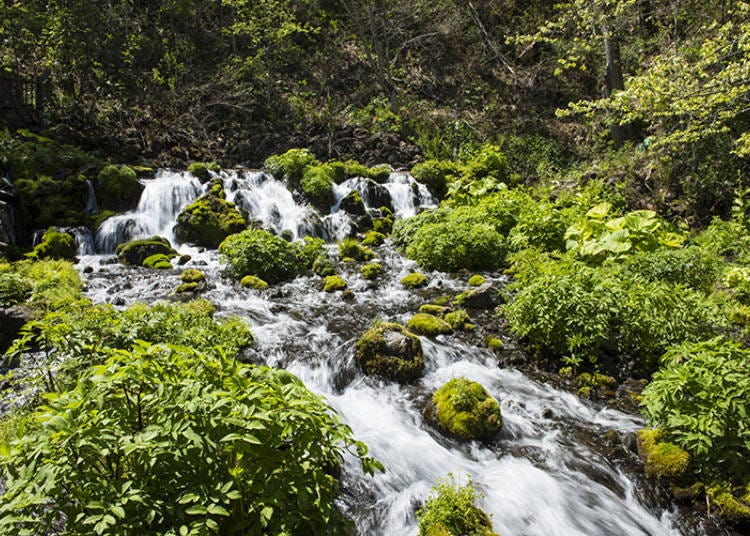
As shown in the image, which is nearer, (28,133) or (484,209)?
(484,209)

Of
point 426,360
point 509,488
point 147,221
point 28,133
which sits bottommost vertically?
point 509,488

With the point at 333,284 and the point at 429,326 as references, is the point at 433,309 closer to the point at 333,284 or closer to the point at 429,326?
the point at 429,326

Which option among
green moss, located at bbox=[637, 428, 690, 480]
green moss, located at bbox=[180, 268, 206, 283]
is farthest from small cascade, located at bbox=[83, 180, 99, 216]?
green moss, located at bbox=[637, 428, 690, 480]

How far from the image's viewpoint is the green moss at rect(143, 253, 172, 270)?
41.0 ft

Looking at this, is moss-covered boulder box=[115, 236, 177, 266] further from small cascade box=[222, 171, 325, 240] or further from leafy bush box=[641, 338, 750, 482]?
leafy bush box=[641, 338, 750, 482]

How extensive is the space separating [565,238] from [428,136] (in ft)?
43.3

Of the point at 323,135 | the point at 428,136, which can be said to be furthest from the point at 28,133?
the point at 428,136

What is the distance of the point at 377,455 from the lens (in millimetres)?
4789

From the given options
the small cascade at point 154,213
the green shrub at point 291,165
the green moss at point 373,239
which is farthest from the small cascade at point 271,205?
the green moss at point 373,239

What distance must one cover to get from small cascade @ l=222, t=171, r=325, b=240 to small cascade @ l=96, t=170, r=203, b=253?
5.31 ft

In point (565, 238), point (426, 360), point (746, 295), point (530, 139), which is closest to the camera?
point (426, 360)

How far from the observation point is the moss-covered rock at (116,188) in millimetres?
15867

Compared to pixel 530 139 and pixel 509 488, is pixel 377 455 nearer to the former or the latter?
pixel 509 488

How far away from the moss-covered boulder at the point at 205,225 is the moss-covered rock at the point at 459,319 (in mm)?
9488
